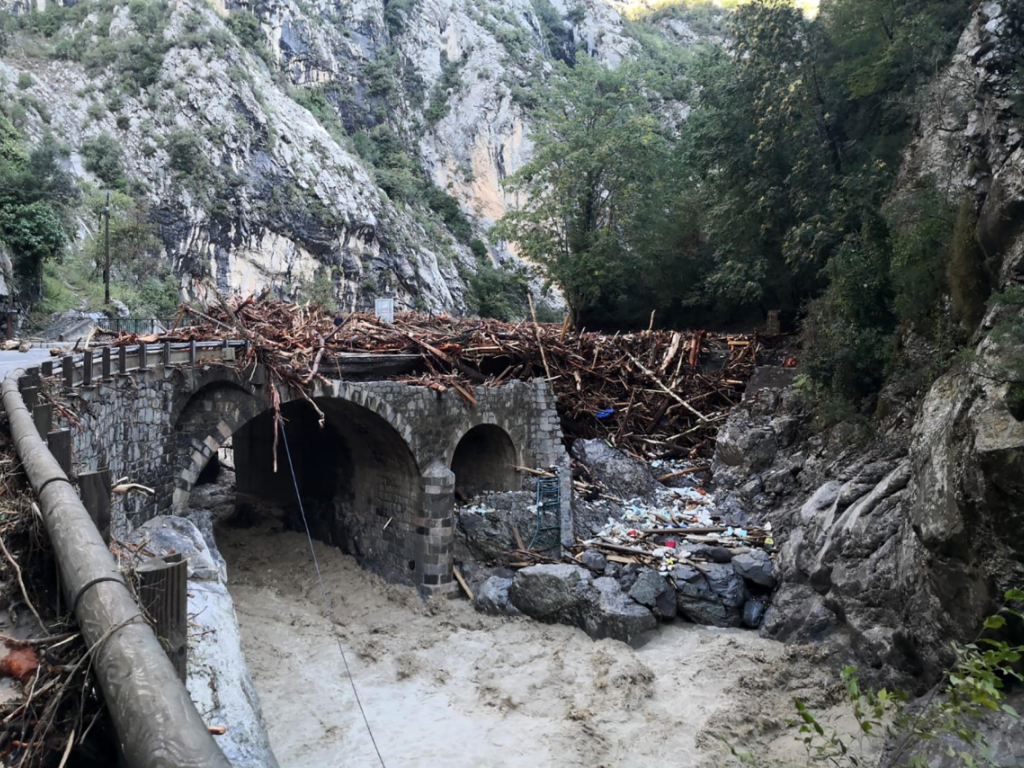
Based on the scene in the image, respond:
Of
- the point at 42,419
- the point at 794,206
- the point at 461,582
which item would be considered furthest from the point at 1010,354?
the point at 461,582

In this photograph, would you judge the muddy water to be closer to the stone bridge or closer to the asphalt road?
the stone bridge

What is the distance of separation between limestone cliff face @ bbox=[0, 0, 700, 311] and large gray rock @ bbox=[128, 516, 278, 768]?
2704 centimetres

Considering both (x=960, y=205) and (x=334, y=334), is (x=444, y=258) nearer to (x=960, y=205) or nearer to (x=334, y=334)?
(x=334, y=334)

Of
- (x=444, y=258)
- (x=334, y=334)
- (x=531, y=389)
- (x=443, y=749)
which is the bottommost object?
(x=443, y=749)

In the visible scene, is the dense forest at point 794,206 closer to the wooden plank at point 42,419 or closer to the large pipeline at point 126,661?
the large pipeline at point 126,661

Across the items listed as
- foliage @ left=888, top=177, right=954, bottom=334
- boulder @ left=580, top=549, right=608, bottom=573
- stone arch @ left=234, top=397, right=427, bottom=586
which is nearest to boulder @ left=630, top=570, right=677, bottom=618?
boulder @ left=580, top=549, right=608, bottom=573

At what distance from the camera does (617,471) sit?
1502 centimetres

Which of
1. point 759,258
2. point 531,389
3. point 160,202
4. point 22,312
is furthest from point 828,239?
point 160,202

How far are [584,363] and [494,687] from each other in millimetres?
9378

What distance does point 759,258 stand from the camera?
16094mm

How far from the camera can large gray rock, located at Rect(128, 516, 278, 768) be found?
3871 millimetres

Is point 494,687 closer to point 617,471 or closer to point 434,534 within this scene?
point 434,534

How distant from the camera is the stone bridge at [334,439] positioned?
8.84 meters

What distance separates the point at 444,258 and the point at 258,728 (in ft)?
140
